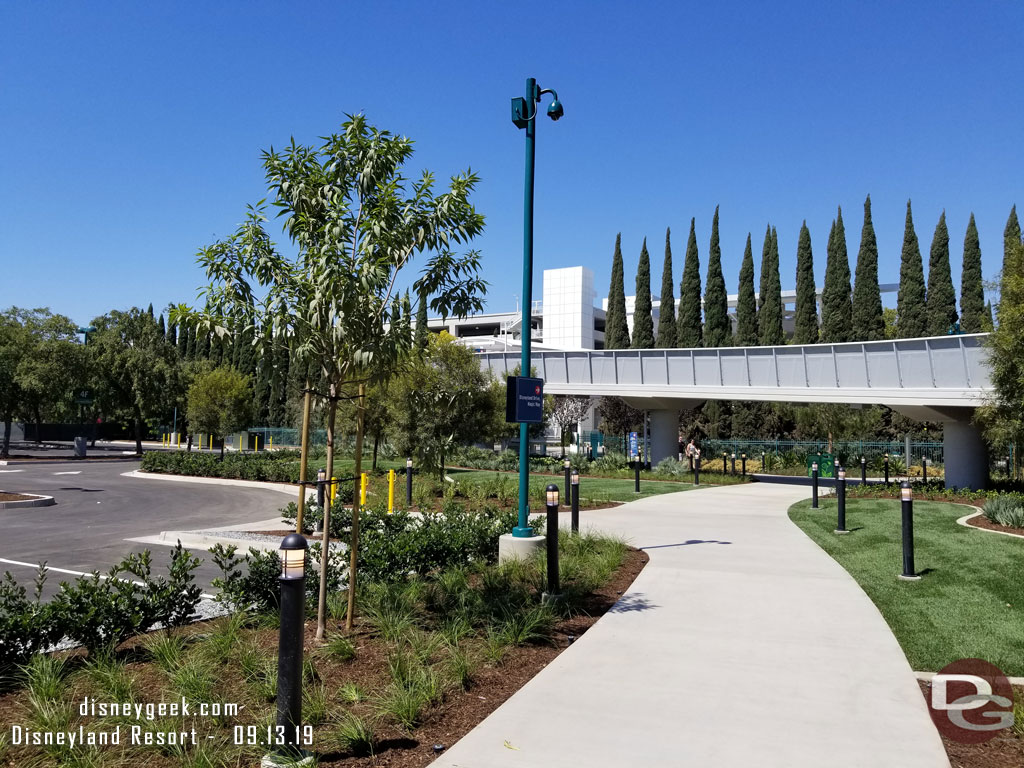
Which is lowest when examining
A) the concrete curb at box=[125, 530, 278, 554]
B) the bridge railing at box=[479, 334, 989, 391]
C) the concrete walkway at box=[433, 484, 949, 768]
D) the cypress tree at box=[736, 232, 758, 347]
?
the concrete walkway at box=[433, 484, 949, 768]

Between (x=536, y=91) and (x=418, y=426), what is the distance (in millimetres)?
15317

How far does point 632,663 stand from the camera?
19.9 feet

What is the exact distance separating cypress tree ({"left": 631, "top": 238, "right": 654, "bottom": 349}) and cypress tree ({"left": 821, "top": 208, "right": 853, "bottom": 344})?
1140 cm

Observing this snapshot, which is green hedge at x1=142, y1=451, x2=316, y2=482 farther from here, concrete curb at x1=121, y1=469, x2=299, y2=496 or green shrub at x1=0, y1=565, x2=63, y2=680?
green shrub at x1=0, y1=565, x2=63, y2=680

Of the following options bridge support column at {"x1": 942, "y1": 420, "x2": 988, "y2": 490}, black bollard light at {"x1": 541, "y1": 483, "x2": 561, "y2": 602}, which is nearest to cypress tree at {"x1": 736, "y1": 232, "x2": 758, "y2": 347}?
bridge support column at {"x1": 942, "y1": 420, "x2": 988, "y2": 490}

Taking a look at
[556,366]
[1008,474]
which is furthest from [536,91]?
[1008,474]

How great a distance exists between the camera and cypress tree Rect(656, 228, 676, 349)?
52.1 meters

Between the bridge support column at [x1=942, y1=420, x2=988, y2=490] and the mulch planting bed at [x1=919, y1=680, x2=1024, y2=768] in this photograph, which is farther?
the bridge support column at [x1=942, y1=420, x2=988, y2=490]

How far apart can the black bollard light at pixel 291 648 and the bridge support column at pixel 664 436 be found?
94.0ft

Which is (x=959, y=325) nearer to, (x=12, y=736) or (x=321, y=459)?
(x=321, y=459)

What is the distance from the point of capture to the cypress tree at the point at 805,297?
157 ft

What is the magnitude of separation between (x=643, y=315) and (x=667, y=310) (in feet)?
5.66

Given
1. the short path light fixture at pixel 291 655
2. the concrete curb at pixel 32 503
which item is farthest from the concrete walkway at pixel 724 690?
the concrete curb at pixel 32 503

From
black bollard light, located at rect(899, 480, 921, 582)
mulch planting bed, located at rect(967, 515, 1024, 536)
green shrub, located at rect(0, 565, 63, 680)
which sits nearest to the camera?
→ green shrub, located at rect(0, 565, 63, 680)
